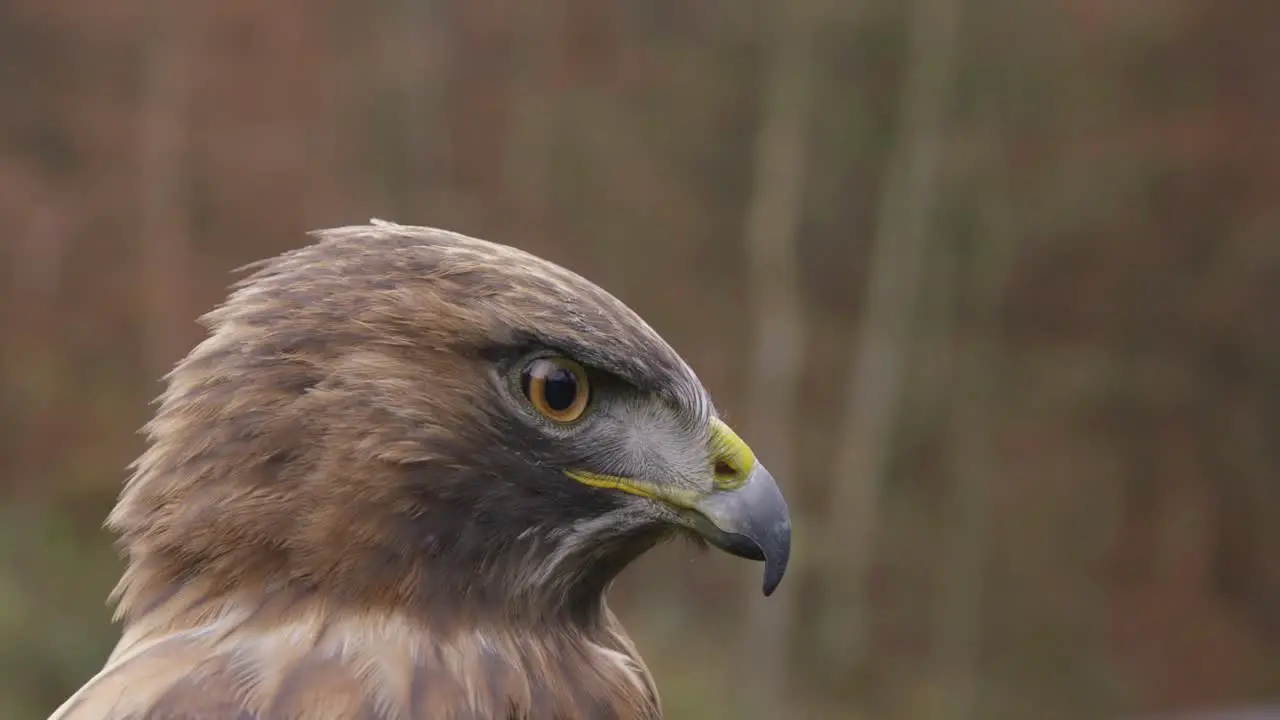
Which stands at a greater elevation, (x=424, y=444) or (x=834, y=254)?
(x=424, y=444)

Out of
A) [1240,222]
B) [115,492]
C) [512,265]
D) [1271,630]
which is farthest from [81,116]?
[1271,630]

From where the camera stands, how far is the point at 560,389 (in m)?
1.90

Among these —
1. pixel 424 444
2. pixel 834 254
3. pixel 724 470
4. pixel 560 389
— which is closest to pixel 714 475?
pixel 724 470

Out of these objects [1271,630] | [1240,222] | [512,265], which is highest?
[512,265]

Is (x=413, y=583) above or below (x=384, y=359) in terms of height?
below

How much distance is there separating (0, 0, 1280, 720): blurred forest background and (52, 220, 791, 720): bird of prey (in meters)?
7.04

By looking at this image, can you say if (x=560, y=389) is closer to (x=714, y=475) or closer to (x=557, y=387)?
(x=557, y=387)

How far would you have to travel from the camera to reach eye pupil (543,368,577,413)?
1885 millimetres

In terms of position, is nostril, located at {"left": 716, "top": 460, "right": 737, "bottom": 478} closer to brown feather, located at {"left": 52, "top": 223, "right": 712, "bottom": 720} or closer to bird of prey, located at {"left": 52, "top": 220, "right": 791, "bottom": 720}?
bird of prey, located at {"left": 52, "top": 220, "right": 791, "bottom": 720}

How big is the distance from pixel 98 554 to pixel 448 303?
24.7ft

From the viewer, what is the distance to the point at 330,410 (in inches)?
69.8

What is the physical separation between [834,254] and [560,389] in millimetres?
9281

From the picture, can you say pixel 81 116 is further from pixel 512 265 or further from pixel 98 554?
pixel 512 265

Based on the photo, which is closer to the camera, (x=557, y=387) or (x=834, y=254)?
(x=557, y=387)
